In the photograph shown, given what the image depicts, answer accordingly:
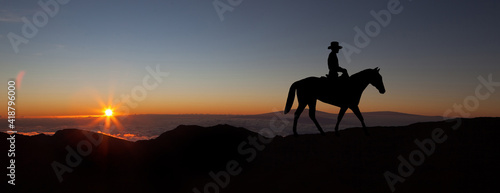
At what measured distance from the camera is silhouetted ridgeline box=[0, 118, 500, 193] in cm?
785

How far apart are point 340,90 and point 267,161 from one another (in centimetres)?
355

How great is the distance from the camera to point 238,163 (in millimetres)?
10211

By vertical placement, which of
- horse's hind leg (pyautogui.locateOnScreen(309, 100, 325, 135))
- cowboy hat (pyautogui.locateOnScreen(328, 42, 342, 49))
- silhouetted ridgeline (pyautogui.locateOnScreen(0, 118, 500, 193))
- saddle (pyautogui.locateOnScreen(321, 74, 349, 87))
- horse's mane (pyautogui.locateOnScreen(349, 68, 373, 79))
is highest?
cowboy hat (pyautogui.locateOnScreen(328, 42, 342, 49))

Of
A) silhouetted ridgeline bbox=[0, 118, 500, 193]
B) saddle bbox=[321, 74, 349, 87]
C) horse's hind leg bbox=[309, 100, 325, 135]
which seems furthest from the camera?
horse's hind leg bbox=[309, 100, 325, 135]

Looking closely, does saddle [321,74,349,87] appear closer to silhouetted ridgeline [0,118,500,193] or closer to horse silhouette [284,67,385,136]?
horse silhouette [284,67,385,136]

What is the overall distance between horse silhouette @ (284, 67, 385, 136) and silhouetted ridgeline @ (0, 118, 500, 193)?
132cm

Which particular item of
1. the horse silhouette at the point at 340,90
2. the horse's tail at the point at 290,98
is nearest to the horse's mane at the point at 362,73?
the horse silhouette at the point at 340,90

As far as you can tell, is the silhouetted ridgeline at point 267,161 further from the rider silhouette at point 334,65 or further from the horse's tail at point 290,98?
the rider silhouette at point 334,65

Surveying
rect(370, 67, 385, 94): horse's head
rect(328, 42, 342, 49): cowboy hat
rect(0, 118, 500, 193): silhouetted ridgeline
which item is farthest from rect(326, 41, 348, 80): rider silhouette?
rect(0, 118, 500, 193): silhouetted ridgeline

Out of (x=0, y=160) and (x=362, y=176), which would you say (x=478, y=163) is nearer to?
(x=362, y=176)

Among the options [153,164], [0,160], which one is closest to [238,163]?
[153,164]

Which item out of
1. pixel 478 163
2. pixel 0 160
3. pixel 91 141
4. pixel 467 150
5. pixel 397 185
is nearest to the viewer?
pixel 397 185

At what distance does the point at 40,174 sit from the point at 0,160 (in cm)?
155

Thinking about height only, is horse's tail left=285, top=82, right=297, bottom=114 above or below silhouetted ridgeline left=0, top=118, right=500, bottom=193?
above
